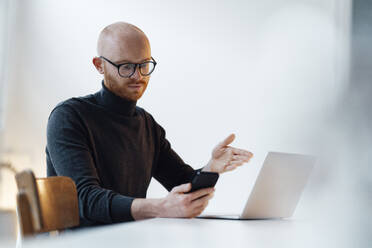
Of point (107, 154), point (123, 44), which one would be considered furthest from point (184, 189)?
point (123, 44)

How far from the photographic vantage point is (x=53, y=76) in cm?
320

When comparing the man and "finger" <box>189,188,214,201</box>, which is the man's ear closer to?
the man

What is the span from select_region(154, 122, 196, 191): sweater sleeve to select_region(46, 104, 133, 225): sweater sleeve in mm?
356

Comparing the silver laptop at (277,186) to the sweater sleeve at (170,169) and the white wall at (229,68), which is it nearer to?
the sweater sleeve at (170,169)

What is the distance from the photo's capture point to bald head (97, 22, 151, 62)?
1444 millimetres

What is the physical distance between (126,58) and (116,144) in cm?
26

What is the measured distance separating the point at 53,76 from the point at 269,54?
1.50 m

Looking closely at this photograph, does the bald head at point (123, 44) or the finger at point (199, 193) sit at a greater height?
the bald head at point (123, 44)

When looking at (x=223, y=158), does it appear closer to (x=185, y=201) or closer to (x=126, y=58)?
(x=185, y=201)

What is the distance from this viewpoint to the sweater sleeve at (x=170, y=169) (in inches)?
65.0

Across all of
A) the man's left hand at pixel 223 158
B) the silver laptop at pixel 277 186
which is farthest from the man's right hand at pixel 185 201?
the man's left hand at pixel 223 158

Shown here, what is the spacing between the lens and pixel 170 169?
1.67 metres

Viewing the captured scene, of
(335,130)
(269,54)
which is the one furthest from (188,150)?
(335,130)

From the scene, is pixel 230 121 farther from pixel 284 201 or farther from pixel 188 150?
pixel 284 201
